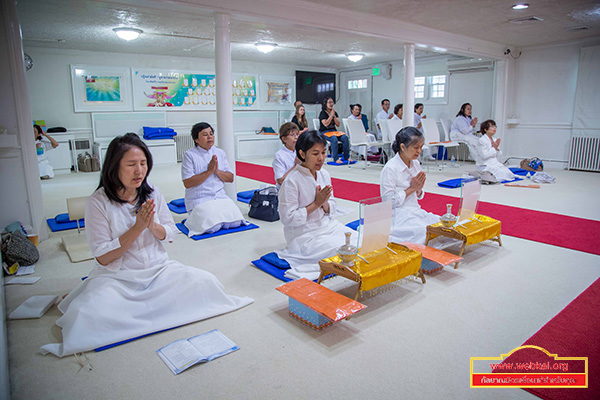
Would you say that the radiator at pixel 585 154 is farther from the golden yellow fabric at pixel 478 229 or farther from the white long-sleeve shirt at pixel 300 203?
the white long-sleeve shirt at pixel 300 203

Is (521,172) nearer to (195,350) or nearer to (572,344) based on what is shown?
(572,344)

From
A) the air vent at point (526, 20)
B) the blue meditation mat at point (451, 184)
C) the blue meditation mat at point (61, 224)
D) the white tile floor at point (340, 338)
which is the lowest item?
the white tile floor at point (340, 338)

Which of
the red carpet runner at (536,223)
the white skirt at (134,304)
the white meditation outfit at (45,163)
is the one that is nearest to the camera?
the white skirt at (134,304)

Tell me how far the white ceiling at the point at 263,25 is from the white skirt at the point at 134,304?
346 centimetres

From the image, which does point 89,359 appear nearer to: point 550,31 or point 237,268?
point 237,268

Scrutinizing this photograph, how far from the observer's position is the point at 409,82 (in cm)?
793

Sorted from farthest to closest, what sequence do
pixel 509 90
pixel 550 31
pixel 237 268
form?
pixel 509 90 → pixel 550 31 → pixel 237 268

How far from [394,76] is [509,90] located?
318 cm

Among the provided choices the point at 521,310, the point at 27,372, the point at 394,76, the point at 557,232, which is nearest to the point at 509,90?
the point at 394,76

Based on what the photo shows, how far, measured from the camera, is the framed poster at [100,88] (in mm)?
9250

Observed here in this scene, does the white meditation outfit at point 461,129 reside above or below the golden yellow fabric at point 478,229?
above

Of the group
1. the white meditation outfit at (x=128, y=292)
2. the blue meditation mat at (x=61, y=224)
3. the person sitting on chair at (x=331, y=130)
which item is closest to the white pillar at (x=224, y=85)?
the blue meditation mat at (x=61, y=224)

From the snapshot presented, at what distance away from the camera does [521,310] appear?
8.94ft

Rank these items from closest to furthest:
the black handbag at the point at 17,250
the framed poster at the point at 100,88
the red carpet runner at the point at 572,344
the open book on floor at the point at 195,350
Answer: the red carpet runner at the point at 572,344 → the open book on floor at the point at 195,350 → the black handbag at the point at 17,250 → the framed poster at the point at 100,88
